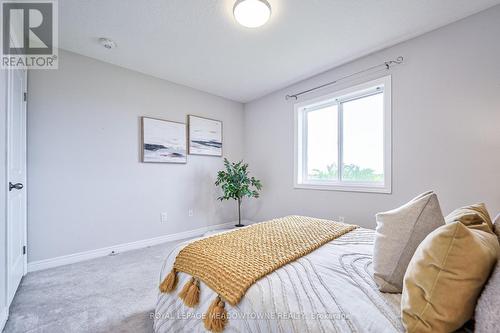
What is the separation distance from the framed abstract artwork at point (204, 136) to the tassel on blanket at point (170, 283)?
8.64ft

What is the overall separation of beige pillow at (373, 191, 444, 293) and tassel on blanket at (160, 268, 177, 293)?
1.07 m

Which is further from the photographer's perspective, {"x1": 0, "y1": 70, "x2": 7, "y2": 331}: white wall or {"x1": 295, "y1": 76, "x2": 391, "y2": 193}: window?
{"x1": 295, "y1": 76, "x2": 391, "y2": 193}: window

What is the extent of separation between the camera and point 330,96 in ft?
10.3

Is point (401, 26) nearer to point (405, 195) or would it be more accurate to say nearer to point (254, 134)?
point (405, 195)

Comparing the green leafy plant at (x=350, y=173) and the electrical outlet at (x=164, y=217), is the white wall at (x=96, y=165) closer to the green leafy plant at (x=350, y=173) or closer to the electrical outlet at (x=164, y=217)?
the electrical outlet at (x=164, y=217)

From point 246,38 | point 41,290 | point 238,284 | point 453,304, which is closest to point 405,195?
point 453,304

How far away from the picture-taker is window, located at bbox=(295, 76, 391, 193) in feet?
8.89

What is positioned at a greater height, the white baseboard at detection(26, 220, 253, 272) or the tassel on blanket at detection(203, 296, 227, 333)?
the tassel on blanket at detection(203, 296, 227, 333)

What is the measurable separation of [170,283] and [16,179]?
1.83 meters

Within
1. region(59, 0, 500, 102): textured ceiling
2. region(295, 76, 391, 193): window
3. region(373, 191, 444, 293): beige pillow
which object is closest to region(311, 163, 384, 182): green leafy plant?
region(295, 76, 391, 193): window

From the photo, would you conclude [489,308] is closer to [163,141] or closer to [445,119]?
[445,119]

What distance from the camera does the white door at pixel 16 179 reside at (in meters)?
1.67

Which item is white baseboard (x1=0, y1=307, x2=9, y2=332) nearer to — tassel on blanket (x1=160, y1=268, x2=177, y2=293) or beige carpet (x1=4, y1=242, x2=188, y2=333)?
beige carpet (x1=4, y1=242, x2=188, y2=333)

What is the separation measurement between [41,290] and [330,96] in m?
3.90
